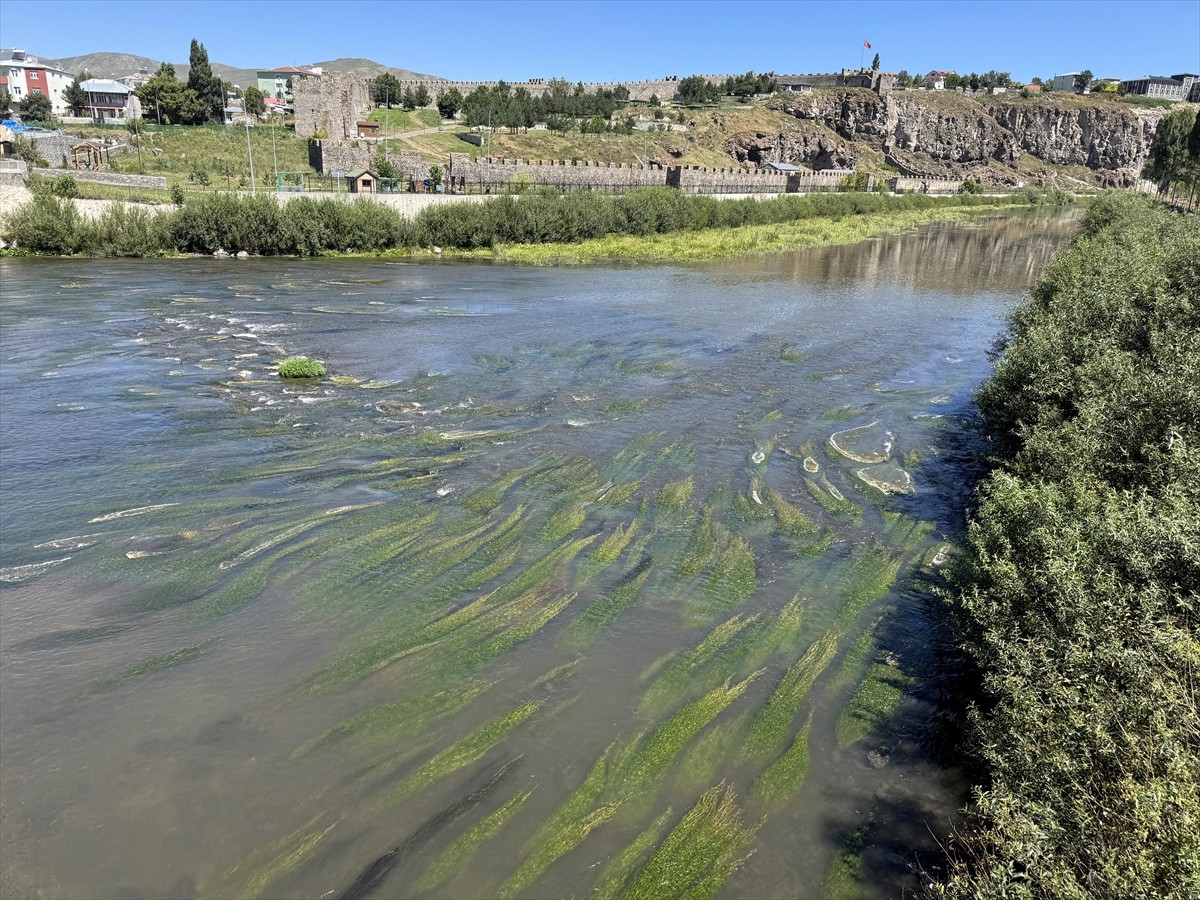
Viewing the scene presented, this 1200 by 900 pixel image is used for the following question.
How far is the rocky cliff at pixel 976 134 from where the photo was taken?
486ft

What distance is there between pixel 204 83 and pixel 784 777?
124m

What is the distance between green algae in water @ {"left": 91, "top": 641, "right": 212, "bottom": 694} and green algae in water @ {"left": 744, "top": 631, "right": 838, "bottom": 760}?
7.18m

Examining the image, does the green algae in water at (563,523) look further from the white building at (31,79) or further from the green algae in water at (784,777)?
the white building at (31,79)

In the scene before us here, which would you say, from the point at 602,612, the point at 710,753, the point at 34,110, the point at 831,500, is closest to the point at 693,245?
the point at 831,500

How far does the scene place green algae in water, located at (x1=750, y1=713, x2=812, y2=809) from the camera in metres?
8.02

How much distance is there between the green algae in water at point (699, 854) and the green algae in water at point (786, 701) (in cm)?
87

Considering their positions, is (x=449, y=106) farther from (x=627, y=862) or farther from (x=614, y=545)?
(x=627, y=862)

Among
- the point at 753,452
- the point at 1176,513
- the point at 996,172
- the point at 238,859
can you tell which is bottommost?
the point at 238,859

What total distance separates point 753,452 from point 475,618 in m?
8.64

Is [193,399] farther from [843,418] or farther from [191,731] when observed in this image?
[843,418]

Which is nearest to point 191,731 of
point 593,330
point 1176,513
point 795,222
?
point 1176,513

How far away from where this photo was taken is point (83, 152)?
214ft

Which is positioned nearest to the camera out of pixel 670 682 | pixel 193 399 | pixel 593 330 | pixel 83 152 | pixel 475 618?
pixel 670 682

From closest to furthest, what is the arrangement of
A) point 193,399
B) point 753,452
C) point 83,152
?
point 753,452 < point 193,399 < point 83,152
